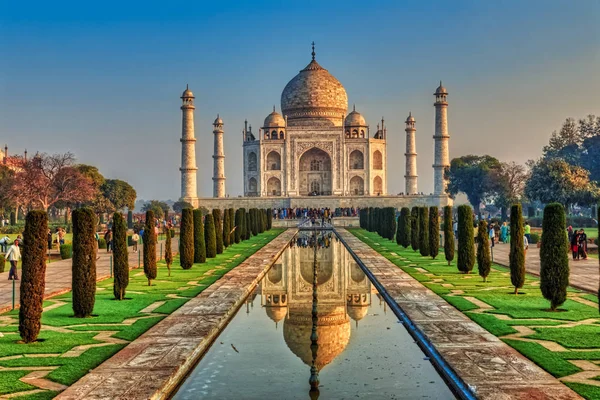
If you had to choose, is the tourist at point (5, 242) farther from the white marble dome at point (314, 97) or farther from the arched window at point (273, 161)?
the white marble dome at point (314, 97)

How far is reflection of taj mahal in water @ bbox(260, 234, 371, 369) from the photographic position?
6805 mm

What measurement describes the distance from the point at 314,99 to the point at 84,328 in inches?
1683

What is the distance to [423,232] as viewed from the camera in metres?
16.6

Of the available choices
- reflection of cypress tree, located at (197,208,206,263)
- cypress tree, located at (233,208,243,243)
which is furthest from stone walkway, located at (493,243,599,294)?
cypress tree, located at (233,208,243,243)

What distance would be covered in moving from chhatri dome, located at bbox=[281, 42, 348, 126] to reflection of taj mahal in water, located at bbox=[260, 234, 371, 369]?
3378 centimetres

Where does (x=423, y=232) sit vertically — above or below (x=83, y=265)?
above

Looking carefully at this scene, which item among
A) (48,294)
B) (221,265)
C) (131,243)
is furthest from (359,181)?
(48,294)

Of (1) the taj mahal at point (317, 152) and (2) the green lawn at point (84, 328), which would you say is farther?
(1) the taj mahal at point (317, 152)

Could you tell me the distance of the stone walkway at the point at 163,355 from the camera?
496 cm

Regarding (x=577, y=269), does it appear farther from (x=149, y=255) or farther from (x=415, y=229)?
(x=149, y=255)

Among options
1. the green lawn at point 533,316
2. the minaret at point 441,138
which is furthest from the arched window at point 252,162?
the green lawn at point 533,316

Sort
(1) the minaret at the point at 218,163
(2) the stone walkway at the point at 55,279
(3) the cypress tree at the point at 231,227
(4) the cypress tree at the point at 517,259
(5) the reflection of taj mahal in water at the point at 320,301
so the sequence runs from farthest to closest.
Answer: (1) the minaret at the point at 218,163
(3) the cypress tree at the point at 231,227
(2) the stone walkway at the point at 55,279
(4) the cypress tree at the point at 517,259
(5) the reflection of taj mahal in water at the point at 320,301

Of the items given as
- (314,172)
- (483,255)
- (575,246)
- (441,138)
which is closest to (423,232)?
(575,246)

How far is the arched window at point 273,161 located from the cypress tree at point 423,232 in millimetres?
31057
